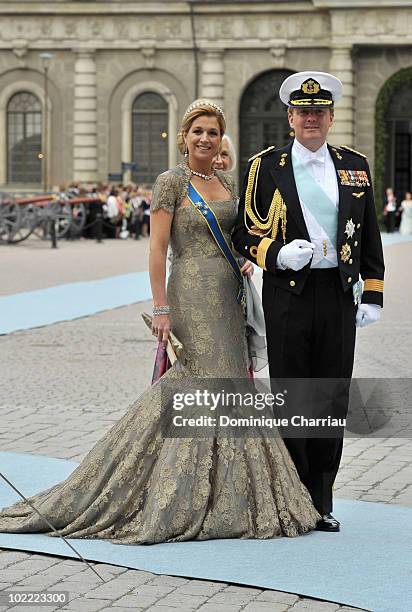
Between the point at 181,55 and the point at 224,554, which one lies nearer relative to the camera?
the point at 224,554

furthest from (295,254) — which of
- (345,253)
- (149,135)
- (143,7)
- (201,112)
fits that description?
(143,7)

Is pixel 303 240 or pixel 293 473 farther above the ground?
pixel 303 240

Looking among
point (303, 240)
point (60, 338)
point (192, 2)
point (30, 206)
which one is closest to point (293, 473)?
point (303, 240)

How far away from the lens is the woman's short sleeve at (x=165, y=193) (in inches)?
251

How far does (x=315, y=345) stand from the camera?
20.6 feet

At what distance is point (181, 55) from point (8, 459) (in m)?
42.8

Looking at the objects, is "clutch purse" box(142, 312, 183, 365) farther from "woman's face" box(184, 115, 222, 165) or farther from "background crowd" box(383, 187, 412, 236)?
"background crowd" box(383, 187, 412, 236)

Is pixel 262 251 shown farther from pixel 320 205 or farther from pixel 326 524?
pixel 326 524

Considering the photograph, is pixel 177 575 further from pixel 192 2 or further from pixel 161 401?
pixel 192 2

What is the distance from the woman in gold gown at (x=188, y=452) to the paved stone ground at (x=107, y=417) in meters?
0.40

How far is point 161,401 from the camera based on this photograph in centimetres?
632

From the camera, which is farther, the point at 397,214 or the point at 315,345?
the point at 397,214

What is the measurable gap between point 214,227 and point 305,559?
4.94 ft

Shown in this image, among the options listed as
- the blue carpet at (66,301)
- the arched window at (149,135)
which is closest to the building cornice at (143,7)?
the arched window at (149,135)
